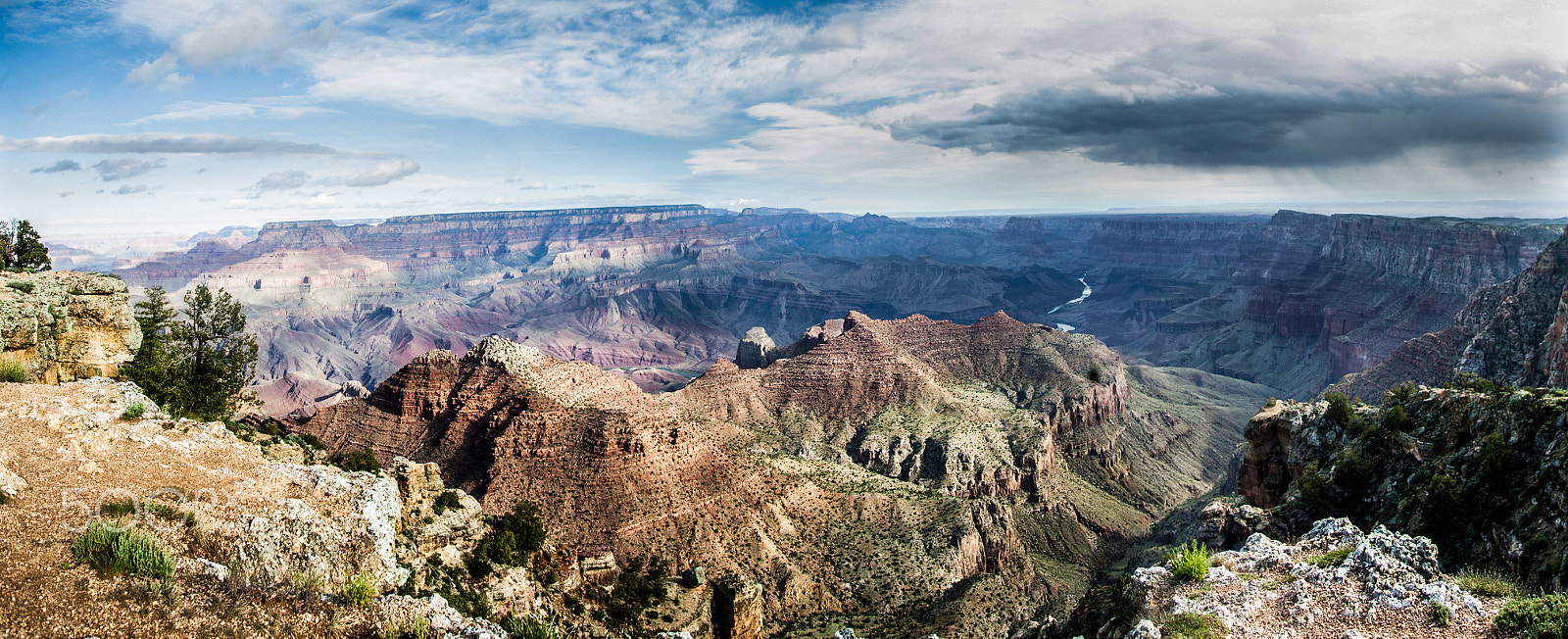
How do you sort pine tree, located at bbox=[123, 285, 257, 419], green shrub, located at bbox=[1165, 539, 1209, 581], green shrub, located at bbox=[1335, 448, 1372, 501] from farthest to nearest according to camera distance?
pine tree, located at bbox=[123, 285, 257, 419]
green shrub, located at bbox=[1335, 448, 1372, 501]
green shrub, located at bbox=[1165, 539, 1209, 581]

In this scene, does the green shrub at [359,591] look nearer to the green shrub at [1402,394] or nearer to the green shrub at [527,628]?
the green shrub at [527,628]

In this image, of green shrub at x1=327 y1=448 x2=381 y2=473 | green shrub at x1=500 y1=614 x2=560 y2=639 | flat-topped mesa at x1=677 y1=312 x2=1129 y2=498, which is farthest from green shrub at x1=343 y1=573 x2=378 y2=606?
flat-topped mesa at x1=677 y1=312 x2=1129 y2=498

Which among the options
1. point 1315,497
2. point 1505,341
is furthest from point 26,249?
point 1505,341

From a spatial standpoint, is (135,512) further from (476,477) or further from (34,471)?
(476,477)

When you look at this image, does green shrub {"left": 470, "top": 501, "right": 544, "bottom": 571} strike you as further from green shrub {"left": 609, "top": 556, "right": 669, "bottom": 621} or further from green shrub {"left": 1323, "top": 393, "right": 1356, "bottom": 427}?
green shrub {"left": 1323, "top": 393, "right": 1356, "bottom": 427}

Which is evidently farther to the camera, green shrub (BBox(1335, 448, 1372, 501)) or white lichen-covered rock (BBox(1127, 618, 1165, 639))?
green shrub (BBox(1335, 448, 1372, 501))

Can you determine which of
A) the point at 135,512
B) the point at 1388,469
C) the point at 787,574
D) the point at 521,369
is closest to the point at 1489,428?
the point at 1388,469
